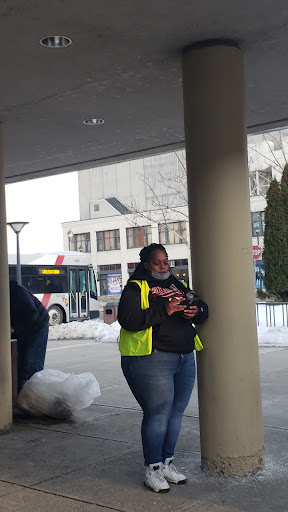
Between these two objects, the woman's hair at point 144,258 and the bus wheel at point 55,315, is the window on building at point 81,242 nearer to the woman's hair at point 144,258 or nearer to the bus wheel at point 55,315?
the bus wheel at point 55,315

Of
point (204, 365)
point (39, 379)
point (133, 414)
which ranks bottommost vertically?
point (133, 414)

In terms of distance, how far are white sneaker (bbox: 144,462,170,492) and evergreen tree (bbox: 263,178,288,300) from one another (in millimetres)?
19399

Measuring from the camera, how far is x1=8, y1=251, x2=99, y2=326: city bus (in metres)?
27.2

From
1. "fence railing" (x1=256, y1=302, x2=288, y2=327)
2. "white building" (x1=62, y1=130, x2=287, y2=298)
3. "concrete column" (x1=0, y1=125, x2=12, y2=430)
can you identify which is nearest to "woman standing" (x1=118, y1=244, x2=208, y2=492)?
"concrete column" (x1=0, y1=125, x2=12, y2=430)

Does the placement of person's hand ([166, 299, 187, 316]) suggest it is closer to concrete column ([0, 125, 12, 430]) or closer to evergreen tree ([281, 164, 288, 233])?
concrete column ([0, 125, 12, 430])

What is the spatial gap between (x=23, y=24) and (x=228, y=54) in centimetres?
161

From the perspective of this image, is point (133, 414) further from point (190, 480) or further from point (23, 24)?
point (23, 24)

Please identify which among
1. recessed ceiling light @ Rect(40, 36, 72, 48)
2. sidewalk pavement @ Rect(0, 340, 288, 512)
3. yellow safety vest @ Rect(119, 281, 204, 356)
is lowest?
sidewalk pavement @ Rect(0, 340, 288, 512)

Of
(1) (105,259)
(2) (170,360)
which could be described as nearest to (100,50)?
(2) (170,360)

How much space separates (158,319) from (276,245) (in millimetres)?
19983

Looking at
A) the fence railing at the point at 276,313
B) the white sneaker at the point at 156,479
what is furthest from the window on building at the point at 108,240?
the white sneaker at the point at 156,479

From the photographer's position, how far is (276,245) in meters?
23.8

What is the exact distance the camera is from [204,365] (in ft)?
16.1

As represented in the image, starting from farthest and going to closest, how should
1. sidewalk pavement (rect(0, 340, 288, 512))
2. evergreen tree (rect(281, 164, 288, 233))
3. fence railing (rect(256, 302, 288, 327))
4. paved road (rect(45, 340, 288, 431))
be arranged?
evergreen tree (rect(281, 164, 288, 233)), fence railing (rect(256, 302, 288, 327)), paved road (rect(45, 340, 288, 431)), sidewalk pavement (rect(0, 340, 288, 512))
